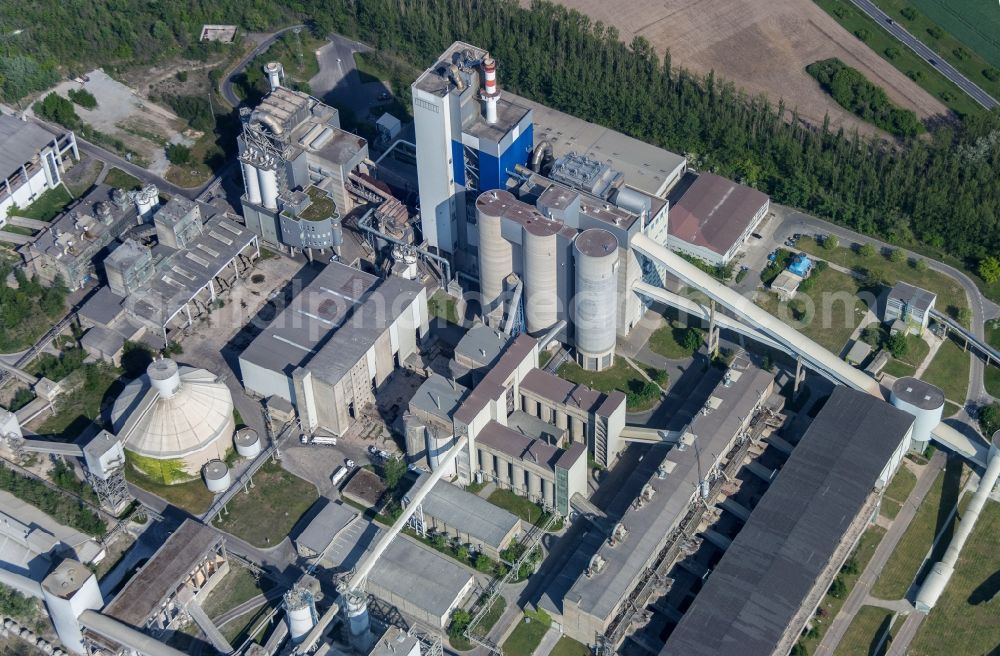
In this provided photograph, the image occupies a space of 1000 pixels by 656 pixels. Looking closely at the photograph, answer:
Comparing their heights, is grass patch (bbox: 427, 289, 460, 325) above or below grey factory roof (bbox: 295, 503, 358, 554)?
above

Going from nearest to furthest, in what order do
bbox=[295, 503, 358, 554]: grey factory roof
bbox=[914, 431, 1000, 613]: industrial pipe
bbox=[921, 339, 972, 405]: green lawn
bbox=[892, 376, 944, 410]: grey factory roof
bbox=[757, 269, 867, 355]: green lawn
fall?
bbox=[914, 431, 1000, 613]: industrial pipe → bbox=[295, 503, 358, 554]: grey factory roof → bbox=[892, 376, 944, 410]: grey factory roof → bbox=[921, 339, 972, 405]: green lawn → bbox=[757, 269, 867, 355]: green lawn

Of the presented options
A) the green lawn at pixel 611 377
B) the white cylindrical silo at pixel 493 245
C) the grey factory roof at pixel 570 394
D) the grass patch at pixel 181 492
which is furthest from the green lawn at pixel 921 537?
the grass patch at pixel 181 492

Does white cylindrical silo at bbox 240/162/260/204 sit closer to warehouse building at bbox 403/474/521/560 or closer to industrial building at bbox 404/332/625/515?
industrial building at bbox 404/332/625/515

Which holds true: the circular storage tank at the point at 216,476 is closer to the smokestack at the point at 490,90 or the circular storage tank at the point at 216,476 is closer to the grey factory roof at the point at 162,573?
the grey factory roof at the point at 162,573

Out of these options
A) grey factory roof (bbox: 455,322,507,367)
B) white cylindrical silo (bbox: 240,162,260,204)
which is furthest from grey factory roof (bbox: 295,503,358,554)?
white cylindrical silo (bbox: 240,162,260,204)

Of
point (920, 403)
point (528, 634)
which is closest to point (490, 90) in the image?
point (920, 403)
